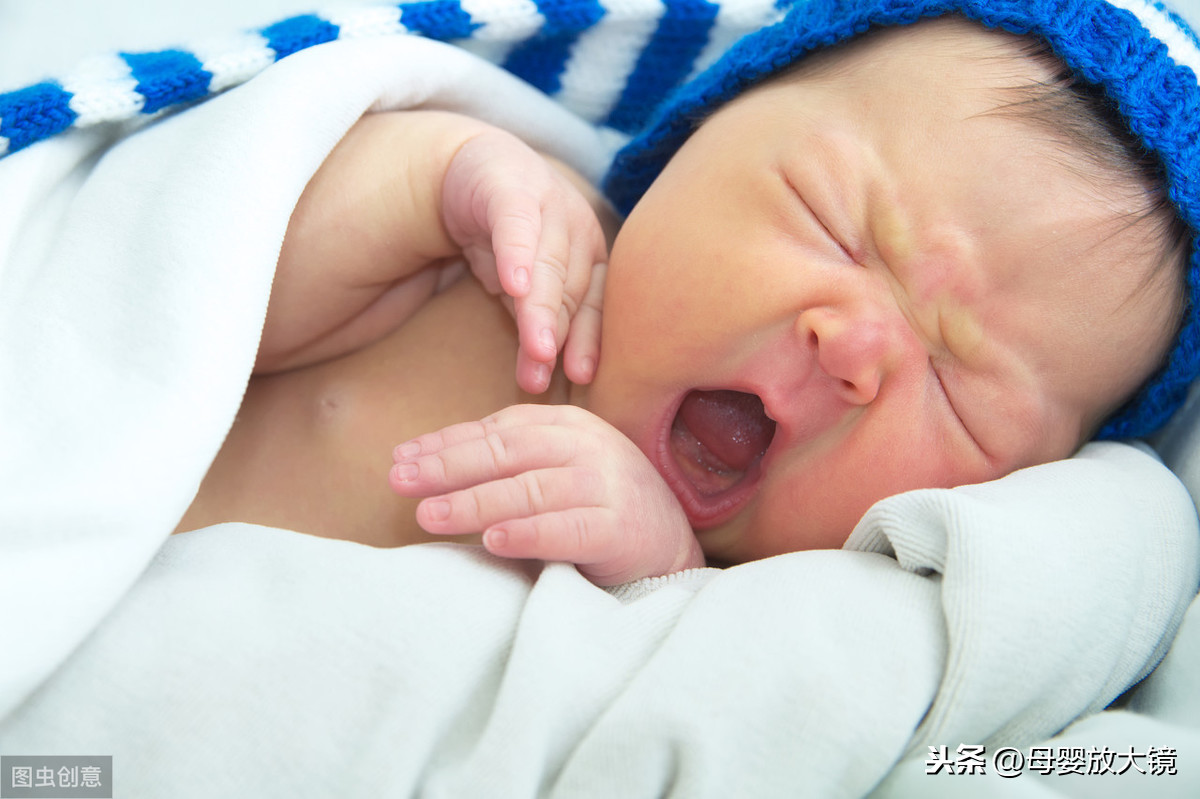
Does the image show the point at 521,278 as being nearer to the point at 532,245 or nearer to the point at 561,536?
the point at 532,245

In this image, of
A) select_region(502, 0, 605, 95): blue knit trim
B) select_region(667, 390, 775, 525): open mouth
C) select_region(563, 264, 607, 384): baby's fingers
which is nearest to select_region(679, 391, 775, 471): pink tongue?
select_region(667, 390, 775, 525): open mouth

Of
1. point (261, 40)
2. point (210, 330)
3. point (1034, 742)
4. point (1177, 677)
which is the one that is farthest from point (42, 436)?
point (1177, 677)

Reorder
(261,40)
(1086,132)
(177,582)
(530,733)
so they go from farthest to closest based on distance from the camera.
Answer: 1. (261,40)
2. (1086,132)
3. (177,582)
4. (530,733)

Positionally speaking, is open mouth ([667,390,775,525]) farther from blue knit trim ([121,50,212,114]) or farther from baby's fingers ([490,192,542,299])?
blue knit trim ([121,50,212,114])

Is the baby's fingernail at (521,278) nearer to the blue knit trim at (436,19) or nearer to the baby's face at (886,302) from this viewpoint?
the baby's face at (886,302)

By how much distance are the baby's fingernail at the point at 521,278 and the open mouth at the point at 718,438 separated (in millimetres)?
237

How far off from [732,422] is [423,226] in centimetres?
44

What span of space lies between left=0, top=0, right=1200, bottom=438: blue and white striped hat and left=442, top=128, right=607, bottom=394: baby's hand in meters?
0.26

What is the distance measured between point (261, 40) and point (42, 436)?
2.05 feet

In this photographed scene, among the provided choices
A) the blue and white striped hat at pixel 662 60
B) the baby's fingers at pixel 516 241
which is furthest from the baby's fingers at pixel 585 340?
the blue and white striped hat at pixel 662 60

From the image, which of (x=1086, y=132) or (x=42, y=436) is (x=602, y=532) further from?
(x=1086, y=132)

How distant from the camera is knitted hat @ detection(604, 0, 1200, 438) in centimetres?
93

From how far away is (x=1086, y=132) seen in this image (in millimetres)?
931

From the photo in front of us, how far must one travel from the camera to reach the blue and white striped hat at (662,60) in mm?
A: 956
